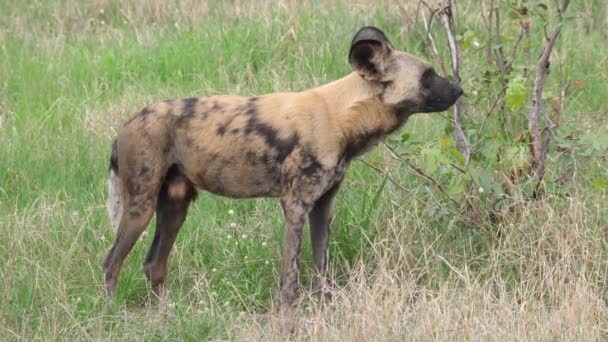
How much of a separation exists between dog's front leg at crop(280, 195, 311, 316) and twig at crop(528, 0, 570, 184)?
1.17m

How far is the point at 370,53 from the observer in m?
4.91

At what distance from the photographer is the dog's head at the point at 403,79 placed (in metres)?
4.93

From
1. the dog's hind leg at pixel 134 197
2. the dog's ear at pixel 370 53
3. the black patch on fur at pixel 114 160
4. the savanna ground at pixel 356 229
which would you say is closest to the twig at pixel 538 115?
the savanna ground at pixel 356 229

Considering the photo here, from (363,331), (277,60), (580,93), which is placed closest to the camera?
(363,331)

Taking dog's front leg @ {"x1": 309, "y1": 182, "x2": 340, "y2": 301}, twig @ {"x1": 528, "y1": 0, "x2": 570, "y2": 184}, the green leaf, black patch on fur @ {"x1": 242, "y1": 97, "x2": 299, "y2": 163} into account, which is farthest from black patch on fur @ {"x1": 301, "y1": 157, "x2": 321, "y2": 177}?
twig @ {"x1": 528, "y1": 0, "x2": 570, "y2": 184}

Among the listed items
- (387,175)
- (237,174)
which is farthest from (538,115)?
(237,174)

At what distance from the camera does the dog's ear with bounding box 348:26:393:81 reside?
4.87 meters

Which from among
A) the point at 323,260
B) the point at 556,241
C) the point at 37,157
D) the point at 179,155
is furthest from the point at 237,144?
the point at 37,157

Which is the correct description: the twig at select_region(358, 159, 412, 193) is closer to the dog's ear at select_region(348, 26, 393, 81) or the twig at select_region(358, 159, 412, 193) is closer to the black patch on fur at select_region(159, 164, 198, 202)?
the dog's ear at select_region(348, 26, 393, 81)

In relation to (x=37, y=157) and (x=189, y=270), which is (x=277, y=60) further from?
(x=189, y=270)

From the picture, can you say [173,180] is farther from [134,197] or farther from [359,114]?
[359,114]

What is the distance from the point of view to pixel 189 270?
218 inches

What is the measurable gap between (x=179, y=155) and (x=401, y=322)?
4.20 ft

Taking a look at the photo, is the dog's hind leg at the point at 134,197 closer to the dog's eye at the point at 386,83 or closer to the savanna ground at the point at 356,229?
the savanna ground at the point at 356,229
